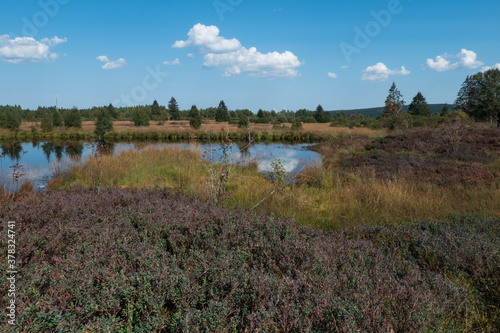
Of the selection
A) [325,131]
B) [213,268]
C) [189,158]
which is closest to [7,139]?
[189,158]

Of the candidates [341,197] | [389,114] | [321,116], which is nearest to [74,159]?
[341,197]

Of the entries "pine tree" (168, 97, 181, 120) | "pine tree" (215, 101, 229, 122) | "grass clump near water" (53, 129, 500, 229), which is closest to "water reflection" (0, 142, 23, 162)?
"grass clump near water" (53, 129, 500, 229)

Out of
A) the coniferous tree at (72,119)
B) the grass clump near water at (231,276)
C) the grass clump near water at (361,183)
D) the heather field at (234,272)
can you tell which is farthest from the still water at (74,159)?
the coniferous tree at (72,119)

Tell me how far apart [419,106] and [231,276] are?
74.6 m

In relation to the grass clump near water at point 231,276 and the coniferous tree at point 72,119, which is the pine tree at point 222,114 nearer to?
Result: the coniferous tree at point 72,119

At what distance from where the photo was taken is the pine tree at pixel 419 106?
63406 millimetres

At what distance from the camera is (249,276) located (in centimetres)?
197

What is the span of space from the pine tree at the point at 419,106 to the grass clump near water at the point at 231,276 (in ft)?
226

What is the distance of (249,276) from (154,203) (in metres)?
2.38

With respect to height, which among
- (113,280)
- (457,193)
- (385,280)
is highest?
(113,280)

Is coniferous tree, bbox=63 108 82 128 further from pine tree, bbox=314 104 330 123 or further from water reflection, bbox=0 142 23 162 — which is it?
pine tree, bbox=314 104 330 123

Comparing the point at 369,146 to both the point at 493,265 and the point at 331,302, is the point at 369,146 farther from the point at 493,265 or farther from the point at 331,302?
the point at 331,302

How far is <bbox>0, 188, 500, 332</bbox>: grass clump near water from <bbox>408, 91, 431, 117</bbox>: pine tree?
68948 mm

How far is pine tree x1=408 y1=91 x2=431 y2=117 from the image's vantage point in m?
63.4
